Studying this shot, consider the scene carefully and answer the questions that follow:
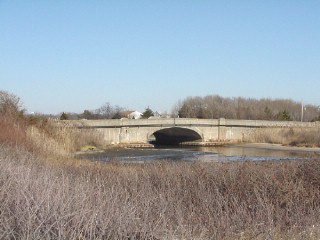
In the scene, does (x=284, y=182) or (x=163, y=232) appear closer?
(x=163, y=232)

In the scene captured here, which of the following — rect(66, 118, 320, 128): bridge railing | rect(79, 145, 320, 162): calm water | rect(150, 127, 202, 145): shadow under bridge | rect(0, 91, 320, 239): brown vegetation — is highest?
rect(66, 118, 320, 128): bridge railing

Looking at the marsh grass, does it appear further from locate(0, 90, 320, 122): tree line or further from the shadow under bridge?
locate(0, 90, 320, 122): tree line

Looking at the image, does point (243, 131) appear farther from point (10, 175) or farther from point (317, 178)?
point (10, 175)

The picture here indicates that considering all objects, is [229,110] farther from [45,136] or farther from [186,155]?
[45,136]

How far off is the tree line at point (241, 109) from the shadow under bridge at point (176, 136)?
27455mm

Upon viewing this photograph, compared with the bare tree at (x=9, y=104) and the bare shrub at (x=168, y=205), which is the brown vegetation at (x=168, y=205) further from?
the bare tree at (x=9, y=104)

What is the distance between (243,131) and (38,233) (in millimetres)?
68192

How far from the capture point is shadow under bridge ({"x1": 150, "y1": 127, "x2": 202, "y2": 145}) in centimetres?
7184

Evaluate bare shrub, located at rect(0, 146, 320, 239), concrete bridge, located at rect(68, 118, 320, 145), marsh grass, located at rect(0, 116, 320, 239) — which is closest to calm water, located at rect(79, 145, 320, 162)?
concrete bridge, located at rect(68, 118, 320, 145)

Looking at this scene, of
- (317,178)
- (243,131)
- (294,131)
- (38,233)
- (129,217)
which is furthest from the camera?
(243,131)

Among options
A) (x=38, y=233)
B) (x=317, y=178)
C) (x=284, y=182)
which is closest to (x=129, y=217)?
(x=38, y=233)

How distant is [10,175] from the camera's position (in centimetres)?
1110

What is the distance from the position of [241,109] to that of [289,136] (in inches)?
1818

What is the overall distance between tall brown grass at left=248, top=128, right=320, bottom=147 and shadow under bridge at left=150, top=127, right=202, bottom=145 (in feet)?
27.4
